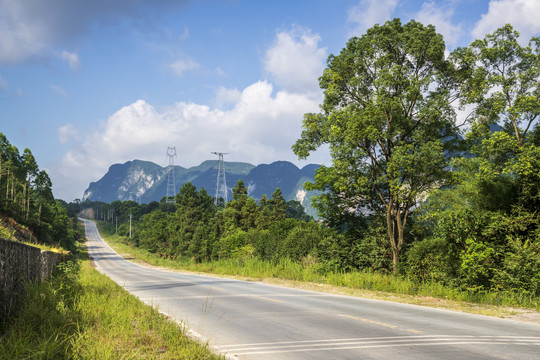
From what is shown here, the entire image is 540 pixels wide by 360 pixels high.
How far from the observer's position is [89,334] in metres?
6.51

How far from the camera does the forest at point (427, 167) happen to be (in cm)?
1394

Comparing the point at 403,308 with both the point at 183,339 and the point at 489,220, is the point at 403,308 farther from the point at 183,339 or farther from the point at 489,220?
the point at 183,339

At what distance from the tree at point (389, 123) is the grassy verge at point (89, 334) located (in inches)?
520

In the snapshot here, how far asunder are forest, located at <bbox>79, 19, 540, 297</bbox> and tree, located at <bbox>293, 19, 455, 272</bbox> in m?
0.06

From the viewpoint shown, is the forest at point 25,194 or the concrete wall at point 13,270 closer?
the concrete wall at point 13,270

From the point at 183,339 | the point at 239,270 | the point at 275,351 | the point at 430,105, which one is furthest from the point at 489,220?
the point at 239,270

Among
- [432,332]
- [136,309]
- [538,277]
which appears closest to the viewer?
[432,332]

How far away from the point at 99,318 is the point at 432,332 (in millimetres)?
6767

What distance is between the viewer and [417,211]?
19891 millimetres

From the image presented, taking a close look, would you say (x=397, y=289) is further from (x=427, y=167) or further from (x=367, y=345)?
(x=367, y=345)

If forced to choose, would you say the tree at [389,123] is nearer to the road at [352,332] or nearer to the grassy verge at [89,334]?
the road at [352,332]

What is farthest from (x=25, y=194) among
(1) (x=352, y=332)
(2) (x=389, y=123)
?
(1) (x=352, y=332)

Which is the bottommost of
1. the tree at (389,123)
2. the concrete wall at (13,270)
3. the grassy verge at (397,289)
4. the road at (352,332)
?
the grassy verge at (397,289)

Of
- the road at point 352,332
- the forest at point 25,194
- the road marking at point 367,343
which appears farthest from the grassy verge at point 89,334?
the forest at point 25,194
